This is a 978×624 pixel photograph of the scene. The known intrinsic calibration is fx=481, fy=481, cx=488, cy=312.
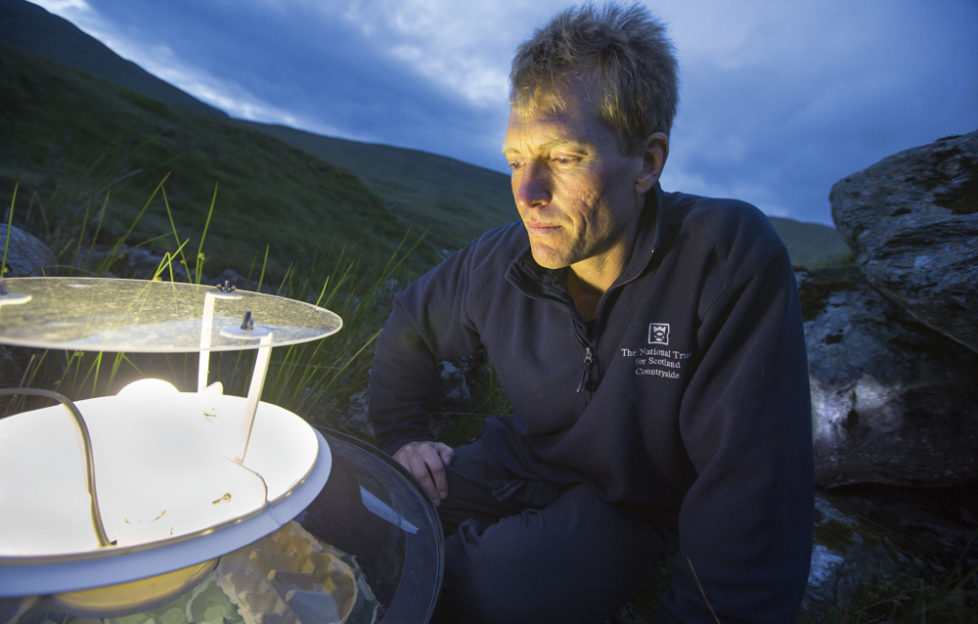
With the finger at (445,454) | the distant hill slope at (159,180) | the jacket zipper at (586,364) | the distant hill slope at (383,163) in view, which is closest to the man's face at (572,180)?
the jacket zipper at (586,364)

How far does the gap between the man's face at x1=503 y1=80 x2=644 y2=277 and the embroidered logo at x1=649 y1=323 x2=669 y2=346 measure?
0.35 meters

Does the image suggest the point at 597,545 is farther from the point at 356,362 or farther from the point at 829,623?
the point at 356,362

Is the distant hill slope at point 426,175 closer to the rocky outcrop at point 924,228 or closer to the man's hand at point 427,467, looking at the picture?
the rocky outcrop at point 924,228

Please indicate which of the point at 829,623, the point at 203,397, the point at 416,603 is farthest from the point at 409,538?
the point at 829,623

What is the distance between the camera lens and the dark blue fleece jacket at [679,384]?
1361 mm

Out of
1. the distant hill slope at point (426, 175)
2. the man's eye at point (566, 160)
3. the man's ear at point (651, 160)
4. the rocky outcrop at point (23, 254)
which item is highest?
the distant hill slope at point (426, 175)

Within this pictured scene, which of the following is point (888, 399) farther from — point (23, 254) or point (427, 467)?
point (23, 254)

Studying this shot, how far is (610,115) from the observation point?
1615 millimetres

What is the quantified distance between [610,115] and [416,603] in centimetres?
152

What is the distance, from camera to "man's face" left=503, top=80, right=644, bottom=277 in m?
1.62

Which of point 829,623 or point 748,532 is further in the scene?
point 829,623

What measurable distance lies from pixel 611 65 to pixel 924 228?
2082 mm

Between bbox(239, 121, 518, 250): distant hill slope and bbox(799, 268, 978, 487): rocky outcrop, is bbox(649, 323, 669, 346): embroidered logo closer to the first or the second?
bbox(799, 268, 978, 487): rocky outcrop

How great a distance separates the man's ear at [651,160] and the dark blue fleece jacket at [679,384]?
0.17 ft
